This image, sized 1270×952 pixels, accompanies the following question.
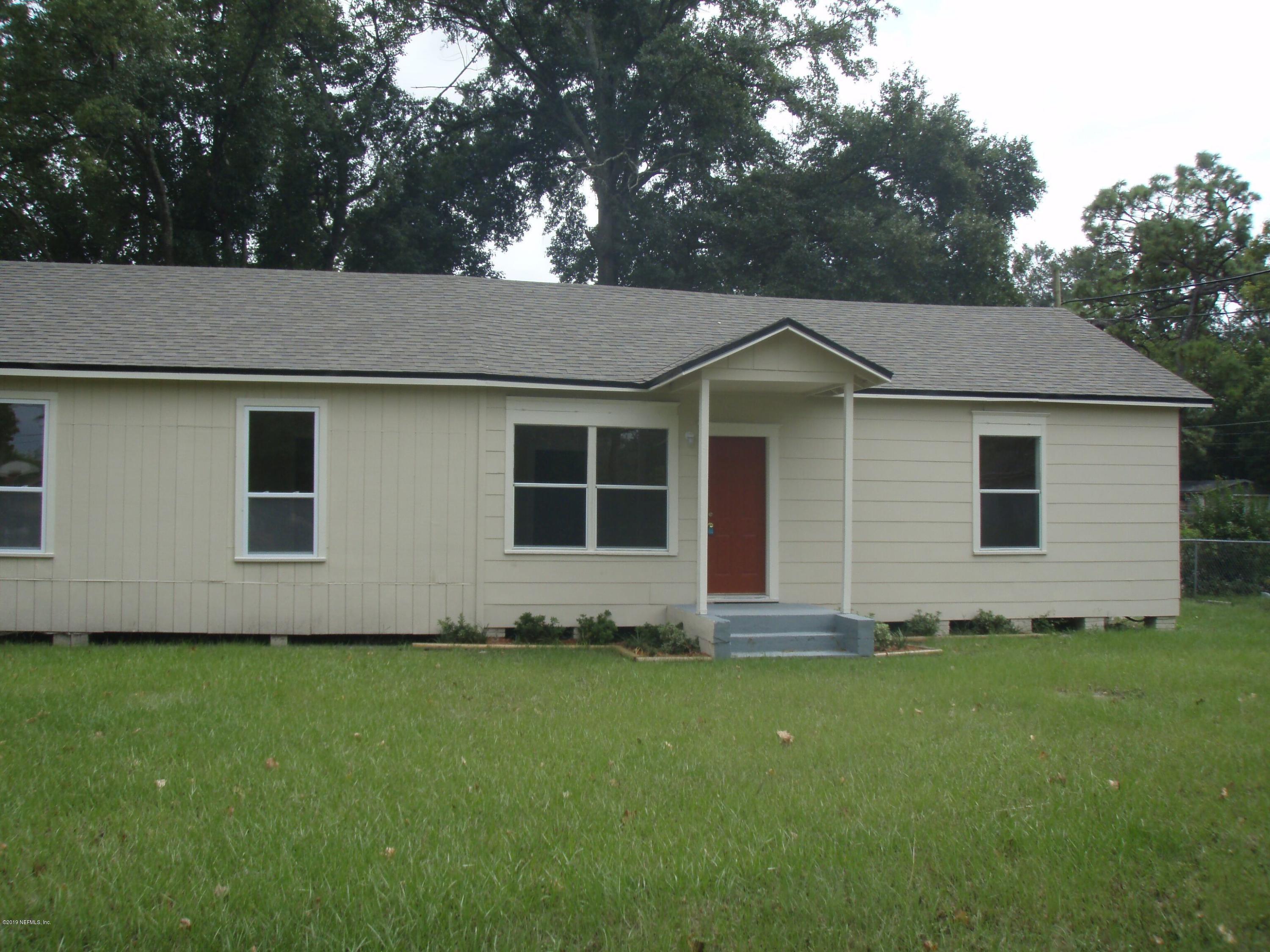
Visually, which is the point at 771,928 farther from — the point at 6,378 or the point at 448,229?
the point at 448,229

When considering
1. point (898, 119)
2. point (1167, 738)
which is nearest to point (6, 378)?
point (1167, 738)

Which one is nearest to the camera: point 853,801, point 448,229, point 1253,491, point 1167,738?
point 853,801

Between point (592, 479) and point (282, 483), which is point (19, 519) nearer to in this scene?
point (282, 483)

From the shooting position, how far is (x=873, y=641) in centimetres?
1175

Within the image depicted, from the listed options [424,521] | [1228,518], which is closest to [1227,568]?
[1228,518]

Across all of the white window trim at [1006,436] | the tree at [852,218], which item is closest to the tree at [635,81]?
the tree at [852,218]

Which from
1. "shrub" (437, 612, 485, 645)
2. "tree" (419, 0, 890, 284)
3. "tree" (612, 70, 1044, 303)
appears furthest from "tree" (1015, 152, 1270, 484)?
"shrub" (437, 612, 485, 645)

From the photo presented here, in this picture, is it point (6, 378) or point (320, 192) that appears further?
point (320, 192)

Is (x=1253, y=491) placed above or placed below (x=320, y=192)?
below

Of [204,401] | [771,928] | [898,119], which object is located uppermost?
[898,119]

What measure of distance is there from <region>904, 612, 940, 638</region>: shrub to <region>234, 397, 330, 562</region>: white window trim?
7.46 metres

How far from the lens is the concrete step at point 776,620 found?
11.8 meters

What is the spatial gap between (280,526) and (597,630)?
156 inches

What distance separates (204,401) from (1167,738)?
10474mm
